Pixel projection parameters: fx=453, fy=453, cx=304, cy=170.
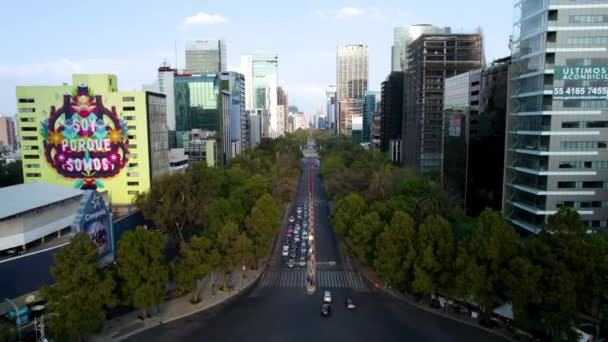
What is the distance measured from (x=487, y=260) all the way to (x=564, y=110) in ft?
60.4

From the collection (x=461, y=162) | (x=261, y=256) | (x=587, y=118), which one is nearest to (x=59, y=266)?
(x=261, y=256)

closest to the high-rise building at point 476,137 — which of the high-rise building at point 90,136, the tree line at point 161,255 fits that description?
the tree line at point 161,255

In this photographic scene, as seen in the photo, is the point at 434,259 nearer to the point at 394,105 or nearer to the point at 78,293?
the point at 78,293

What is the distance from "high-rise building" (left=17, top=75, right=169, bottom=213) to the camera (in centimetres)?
6075

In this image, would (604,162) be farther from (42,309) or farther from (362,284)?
(42,309)

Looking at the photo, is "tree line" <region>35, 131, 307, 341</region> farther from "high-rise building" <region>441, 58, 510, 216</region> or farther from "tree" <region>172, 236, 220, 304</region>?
"high-rise building" <region>441, 58, 510, 216</region>

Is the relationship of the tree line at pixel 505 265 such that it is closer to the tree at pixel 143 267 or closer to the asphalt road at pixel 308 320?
the asphalt road at pixel 308 320

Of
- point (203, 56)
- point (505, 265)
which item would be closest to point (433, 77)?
point (505, 265)

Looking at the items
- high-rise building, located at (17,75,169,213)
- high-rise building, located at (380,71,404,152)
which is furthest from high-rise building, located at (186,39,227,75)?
high-rise building, located at (17,75,169,213)

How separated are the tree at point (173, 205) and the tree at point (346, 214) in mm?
16138

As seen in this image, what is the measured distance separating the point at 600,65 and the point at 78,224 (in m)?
47.2

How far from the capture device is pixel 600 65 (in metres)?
41.0

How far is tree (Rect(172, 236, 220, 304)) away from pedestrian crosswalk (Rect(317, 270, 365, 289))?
456 inches

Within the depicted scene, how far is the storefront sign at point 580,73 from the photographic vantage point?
4122cm
